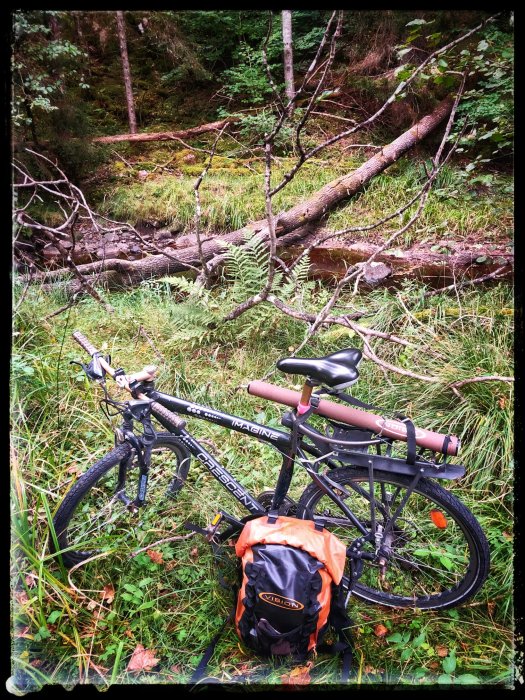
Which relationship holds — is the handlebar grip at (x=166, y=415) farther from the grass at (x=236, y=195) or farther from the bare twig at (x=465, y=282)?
the grass at (x=236, y=195)

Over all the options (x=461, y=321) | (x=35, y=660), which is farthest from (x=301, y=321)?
(x=35, y=660)

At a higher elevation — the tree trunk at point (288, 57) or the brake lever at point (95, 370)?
the tree trunk at point (288, 57)

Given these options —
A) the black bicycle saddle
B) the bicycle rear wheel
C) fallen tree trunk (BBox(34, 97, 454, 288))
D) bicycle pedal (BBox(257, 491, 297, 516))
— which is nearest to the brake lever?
the bicycle rear wheel

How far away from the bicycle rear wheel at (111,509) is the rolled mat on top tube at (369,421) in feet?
2.15

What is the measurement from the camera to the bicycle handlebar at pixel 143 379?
2053mm

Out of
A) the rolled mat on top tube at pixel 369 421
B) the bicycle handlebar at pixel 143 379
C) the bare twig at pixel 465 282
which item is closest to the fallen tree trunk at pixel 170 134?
the bare twig at pixel 465 282

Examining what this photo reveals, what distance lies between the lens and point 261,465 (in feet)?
9.89

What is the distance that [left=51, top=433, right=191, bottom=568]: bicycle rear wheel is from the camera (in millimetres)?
2189

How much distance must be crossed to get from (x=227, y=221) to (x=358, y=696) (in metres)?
5.98

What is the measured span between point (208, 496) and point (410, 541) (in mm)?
1246

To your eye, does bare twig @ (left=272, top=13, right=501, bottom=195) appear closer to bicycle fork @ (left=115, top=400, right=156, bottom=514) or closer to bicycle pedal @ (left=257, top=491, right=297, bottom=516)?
bicycle fork @ (left=115, top=400, right=156, bottom=514)

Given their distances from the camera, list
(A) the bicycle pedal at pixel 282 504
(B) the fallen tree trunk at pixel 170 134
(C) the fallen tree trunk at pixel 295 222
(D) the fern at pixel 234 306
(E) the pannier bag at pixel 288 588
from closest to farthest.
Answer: (E) the pannier bag at pixel 288 588
(A) the bicycle pedal at pixel 282 504
(D) the fern at pixel 234 306
(C) the fallen tree trunk at pixel 295 222
(B) the fallen tree trunk at pixel 170 134

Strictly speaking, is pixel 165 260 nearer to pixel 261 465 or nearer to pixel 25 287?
pixel 25 287

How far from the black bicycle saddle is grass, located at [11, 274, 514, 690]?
3.91 ft
